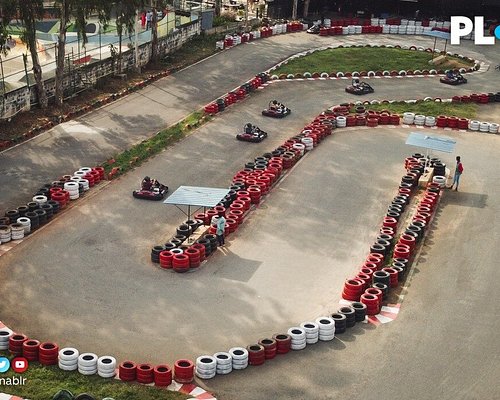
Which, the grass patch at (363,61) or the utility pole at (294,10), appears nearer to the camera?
the grass patch at (363,61)

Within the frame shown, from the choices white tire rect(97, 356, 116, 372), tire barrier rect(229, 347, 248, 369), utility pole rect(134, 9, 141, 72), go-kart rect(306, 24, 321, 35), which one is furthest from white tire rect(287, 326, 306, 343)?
go-kart rect(306, 24, 321, 35)

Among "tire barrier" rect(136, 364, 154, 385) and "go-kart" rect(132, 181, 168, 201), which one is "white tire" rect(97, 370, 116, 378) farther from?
"go-kart" rect(132, 181, 168, 201)

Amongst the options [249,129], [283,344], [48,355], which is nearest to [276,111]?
[249,129]

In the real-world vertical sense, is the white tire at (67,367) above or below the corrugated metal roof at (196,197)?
below

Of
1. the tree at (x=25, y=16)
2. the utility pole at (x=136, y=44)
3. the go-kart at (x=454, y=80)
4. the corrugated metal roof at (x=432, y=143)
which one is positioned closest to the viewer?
the corrugated metal roof at (x=432, y=143)

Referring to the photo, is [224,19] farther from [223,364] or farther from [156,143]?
[223,364]

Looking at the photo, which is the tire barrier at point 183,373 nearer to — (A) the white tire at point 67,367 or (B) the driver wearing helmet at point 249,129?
(A) the white tire at point 67,367

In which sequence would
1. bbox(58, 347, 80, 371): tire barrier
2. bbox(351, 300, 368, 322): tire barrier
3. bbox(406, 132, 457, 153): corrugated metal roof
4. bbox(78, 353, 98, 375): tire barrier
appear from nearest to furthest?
bbox(78, 353, 98, 375): tire barrier → bbox(58, 347, 80, 371): tire barrier → bbox(351, 300, 368, 322): tire barrier → bbox(406, 132, 457, 153): corrugated metal roof

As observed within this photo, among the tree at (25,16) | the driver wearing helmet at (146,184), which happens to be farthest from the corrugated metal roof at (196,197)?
the tree at (25,16)
